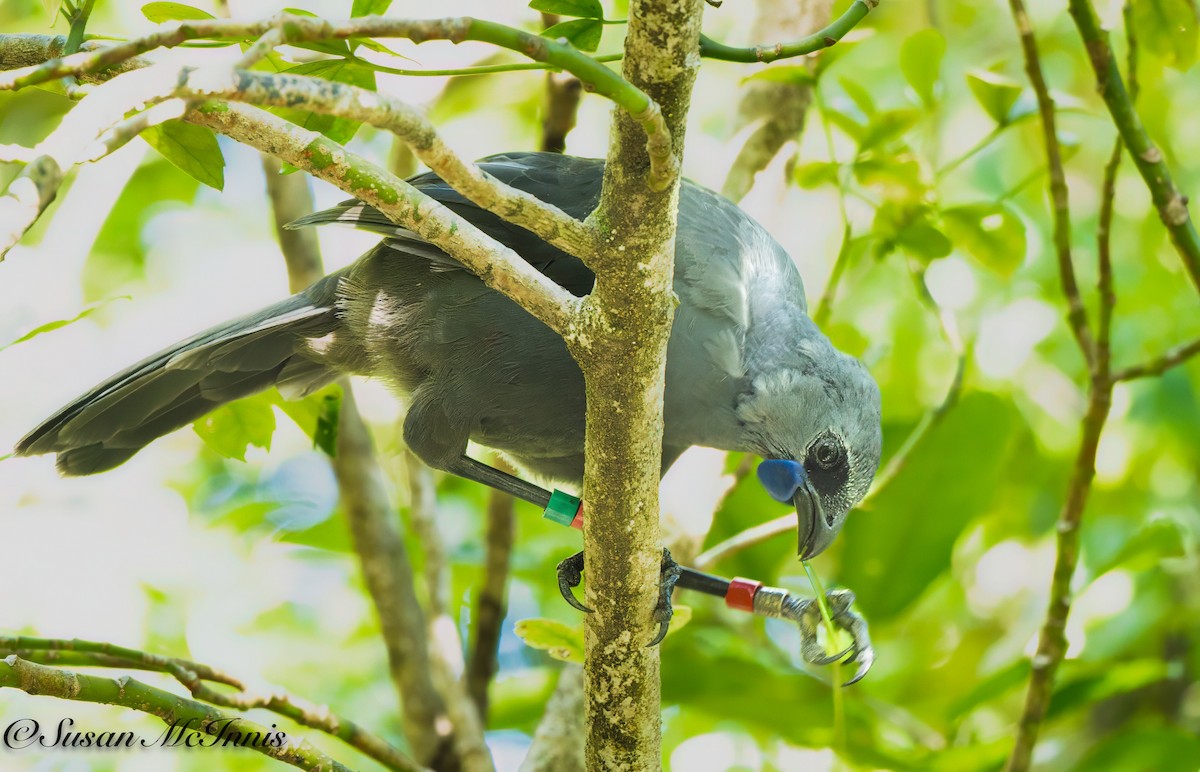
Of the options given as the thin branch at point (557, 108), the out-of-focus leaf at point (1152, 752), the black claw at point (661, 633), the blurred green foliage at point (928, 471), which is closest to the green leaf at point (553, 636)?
the blurred green foliage at point (928, 471)

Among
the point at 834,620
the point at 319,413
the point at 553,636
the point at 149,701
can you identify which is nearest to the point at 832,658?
the point at 834,620

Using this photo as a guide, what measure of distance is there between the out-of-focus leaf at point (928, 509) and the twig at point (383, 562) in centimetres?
169

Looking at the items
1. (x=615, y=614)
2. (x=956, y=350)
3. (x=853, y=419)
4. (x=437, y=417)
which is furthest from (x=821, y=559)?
(x=615, y=614)

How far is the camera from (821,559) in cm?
507

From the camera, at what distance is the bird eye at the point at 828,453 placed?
3.26 metres

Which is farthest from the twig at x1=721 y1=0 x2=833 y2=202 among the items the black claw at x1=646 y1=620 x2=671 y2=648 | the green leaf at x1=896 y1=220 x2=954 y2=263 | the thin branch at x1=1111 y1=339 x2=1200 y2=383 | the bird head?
the black claw at x1=646 y1=620 x2=671 y2=648

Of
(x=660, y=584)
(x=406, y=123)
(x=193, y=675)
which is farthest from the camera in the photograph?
(x=660, y=584)

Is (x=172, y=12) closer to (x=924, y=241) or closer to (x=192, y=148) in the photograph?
(x=192, y=148)

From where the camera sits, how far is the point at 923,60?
3480 mm

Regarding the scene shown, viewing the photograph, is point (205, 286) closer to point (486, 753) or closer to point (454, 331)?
point (454, 331)

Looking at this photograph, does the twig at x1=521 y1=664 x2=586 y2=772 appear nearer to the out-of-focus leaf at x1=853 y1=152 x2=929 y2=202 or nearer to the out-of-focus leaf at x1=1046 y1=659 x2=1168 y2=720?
the out-of-focus leaf at x1=1046 y1=659 x2=1168 y2=720

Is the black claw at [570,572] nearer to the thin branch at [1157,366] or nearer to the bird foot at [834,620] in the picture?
the bird foot at [834,620]

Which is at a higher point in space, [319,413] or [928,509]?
[928,509]

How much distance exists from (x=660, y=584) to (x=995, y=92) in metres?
2.10
